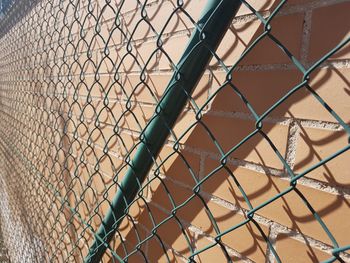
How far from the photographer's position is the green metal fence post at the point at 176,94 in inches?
31.8

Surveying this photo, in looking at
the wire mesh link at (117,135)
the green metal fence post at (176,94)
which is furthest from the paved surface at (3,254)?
the green metal fence post at (176,94)

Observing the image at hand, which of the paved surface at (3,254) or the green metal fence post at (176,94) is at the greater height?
the paved surface at (3,254)

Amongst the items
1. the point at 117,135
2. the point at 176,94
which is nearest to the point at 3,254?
the point at 117,135

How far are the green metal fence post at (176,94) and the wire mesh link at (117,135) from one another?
0.02m

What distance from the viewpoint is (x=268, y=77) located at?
85cm

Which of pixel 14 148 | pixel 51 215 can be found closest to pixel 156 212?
pixel 51 215

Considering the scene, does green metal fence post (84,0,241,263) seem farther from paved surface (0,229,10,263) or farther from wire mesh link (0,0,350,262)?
paved surface (0,229,10,263)

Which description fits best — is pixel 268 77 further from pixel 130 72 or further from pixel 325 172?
pixel 130 72

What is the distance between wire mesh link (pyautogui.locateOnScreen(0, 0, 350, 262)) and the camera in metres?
0.86

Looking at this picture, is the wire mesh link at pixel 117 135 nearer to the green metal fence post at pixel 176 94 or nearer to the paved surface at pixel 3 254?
the green metal fence post at pixel 176 94

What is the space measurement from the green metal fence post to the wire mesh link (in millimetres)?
20

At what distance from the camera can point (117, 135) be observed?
4.43 feet

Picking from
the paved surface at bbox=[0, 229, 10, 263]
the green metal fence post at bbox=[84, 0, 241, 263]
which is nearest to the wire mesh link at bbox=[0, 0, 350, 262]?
the green metal fence post at bbox=[84, 0, 241, 263]

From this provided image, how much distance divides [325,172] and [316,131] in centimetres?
10
